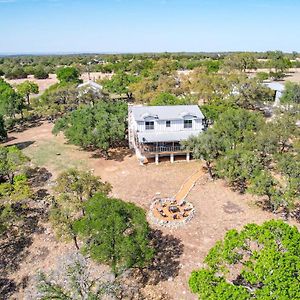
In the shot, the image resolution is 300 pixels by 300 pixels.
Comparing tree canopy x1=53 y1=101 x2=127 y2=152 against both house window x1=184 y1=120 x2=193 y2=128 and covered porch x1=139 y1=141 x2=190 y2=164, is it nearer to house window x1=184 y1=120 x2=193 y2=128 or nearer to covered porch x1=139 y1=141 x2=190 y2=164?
covered porch x1=139 y1=141 x2=190 y2=164

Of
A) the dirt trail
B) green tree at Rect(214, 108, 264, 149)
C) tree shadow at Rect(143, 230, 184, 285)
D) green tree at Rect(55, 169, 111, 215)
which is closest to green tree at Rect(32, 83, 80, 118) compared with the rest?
the dirt trail

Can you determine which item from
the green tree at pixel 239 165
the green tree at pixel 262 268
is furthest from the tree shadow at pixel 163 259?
the green tree at pixel 239 165

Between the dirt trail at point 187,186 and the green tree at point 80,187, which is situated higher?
the green tree at point 80,187

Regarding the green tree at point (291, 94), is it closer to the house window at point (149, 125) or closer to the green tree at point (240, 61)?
the house window at point (149, 125)

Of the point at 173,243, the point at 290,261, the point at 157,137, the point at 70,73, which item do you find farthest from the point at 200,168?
the point at 70,73

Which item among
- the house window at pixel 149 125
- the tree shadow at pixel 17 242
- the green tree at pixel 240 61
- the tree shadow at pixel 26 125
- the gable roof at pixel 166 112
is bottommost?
the tree shadow at pixel 17 242

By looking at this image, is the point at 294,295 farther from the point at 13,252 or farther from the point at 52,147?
the point at 52,147

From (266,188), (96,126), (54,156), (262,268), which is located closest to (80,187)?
(262,268)

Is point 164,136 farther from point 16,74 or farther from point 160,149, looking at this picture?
point 16,74
